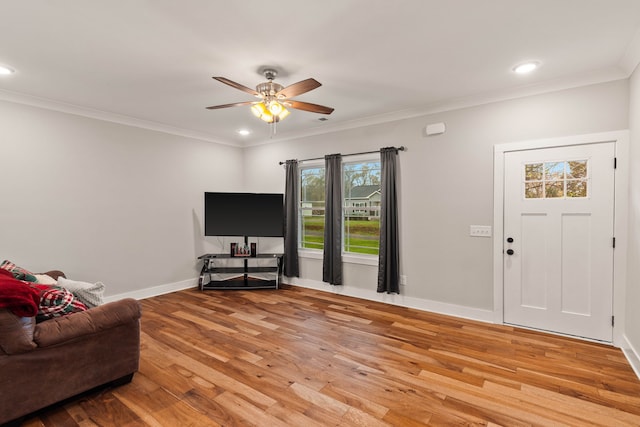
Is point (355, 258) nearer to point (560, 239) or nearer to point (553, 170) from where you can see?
point (560, 239)

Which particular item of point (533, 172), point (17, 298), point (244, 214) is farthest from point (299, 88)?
point (244, 214)

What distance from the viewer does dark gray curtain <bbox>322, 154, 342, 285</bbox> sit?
16.0ft

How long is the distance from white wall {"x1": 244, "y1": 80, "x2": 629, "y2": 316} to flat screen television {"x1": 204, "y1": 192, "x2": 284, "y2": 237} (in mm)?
1707

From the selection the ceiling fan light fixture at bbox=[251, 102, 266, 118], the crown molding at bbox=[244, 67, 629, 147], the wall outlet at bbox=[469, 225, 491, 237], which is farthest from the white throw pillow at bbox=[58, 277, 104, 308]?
the wall outlet at bbox=[469, 225, 491, 237]

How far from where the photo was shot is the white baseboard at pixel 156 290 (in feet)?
14.6

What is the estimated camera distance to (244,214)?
17.5ft

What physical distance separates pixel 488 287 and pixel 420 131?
2.14m

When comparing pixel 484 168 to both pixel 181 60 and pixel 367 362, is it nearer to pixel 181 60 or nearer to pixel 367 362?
pixel 367 362

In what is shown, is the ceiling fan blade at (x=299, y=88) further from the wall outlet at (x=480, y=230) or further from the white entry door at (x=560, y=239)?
the wall outlet at (x=480, y=230)

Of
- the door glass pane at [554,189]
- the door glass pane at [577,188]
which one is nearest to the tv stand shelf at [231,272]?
the door glass pane at [554,189]

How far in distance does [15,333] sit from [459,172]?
430cm

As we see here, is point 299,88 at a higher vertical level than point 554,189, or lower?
higher

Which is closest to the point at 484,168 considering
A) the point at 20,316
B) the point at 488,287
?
the point at 488,287

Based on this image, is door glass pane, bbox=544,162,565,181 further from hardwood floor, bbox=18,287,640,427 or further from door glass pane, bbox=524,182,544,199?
hardwood floor, bbox=18,287,640,427
